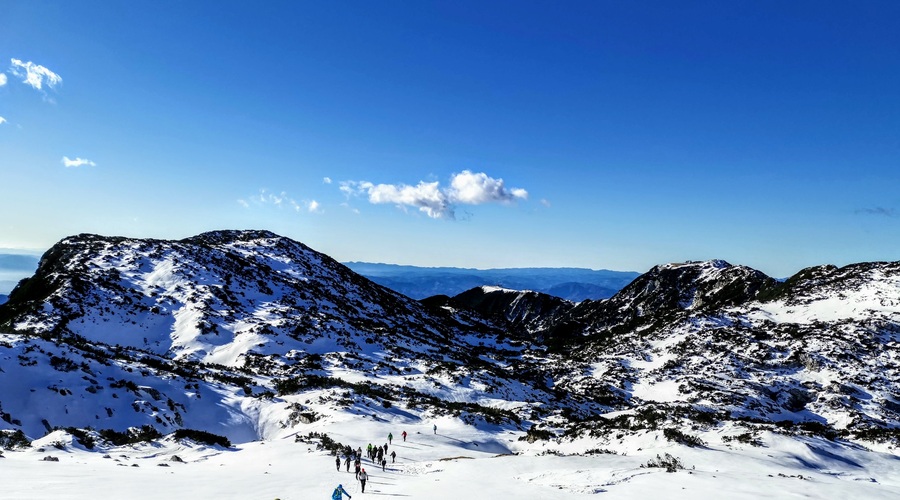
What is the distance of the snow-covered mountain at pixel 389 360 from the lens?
114 ft

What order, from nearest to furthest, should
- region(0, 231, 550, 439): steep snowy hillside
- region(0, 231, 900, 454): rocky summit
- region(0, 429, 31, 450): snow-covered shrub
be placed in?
region(0, 429, 31, 450): snow-covered shrub, region(0, 231, 550, 439): steep snowy hillside, region(0, 231, 900, 454): rocky summit

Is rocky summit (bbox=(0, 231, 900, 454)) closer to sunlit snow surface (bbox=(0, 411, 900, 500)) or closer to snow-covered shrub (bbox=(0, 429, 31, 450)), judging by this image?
snow-covered shrub (bbox=(0, 429, 31, 450))

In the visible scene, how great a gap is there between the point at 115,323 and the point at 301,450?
4622 cm

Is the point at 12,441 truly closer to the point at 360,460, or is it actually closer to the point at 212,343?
the point at 360,460

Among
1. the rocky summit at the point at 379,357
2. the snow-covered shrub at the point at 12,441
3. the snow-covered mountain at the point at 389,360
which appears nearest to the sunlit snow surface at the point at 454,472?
the snow-covered shrub at the point at 12,441

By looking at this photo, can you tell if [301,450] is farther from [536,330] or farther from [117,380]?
[536,330]

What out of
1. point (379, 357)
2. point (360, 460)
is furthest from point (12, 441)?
point (379, 357)

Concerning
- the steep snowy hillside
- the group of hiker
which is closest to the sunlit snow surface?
the group of hiker

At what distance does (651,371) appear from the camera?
215 ft

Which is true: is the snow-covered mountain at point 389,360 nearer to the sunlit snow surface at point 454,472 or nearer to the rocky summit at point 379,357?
the rocky summit at point 379,357

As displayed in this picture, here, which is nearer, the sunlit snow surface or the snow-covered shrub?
the sunlit snow surface

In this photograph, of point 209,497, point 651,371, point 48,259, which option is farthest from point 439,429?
point 48,259

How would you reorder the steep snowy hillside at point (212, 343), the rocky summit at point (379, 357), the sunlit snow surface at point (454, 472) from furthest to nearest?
the rocky summit at point (379, 357), the steep snowy hillside at point (212, 343), the sunlit snow surface at point (454, 472)

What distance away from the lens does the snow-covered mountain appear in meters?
34.8
